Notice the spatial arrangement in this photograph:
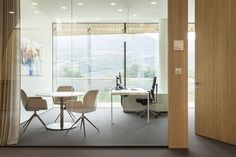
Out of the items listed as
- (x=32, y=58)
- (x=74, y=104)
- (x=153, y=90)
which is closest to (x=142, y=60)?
(x=153, y=90)

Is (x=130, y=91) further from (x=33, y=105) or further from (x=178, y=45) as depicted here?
(x=33, y=105)

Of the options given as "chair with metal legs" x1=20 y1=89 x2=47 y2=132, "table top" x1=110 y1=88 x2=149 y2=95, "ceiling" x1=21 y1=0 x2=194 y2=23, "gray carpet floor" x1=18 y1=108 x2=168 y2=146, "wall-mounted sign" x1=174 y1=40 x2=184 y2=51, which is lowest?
"gray carpet floor" x1=18 y1=108 x2=168 y2=146

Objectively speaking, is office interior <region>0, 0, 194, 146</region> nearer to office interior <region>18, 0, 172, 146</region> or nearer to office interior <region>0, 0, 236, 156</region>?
office interior <region>18, 0, 172, 146</region>

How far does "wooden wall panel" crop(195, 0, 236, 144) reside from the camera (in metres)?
4.41

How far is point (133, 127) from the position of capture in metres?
4.98

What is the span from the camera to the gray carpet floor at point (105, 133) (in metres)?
4.33

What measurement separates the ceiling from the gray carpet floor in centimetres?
184

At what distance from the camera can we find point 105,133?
468cm

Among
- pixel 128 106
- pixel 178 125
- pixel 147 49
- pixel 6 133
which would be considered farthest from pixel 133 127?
pixel 6 133

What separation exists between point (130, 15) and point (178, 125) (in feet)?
8.59

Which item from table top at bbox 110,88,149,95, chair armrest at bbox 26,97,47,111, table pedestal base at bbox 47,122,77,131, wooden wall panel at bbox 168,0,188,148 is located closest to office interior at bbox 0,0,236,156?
wooden wall panel at bbox 168,0,188,148

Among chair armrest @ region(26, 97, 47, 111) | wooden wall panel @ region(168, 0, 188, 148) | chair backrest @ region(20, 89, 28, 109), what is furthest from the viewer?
chair armrest @ region(26, 97, 47, 111)

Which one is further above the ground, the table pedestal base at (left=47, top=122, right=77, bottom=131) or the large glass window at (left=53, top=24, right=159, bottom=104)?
the large glass window at (left=53, top=24, right=159, bottom=104)

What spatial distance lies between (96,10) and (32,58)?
1.74 m
